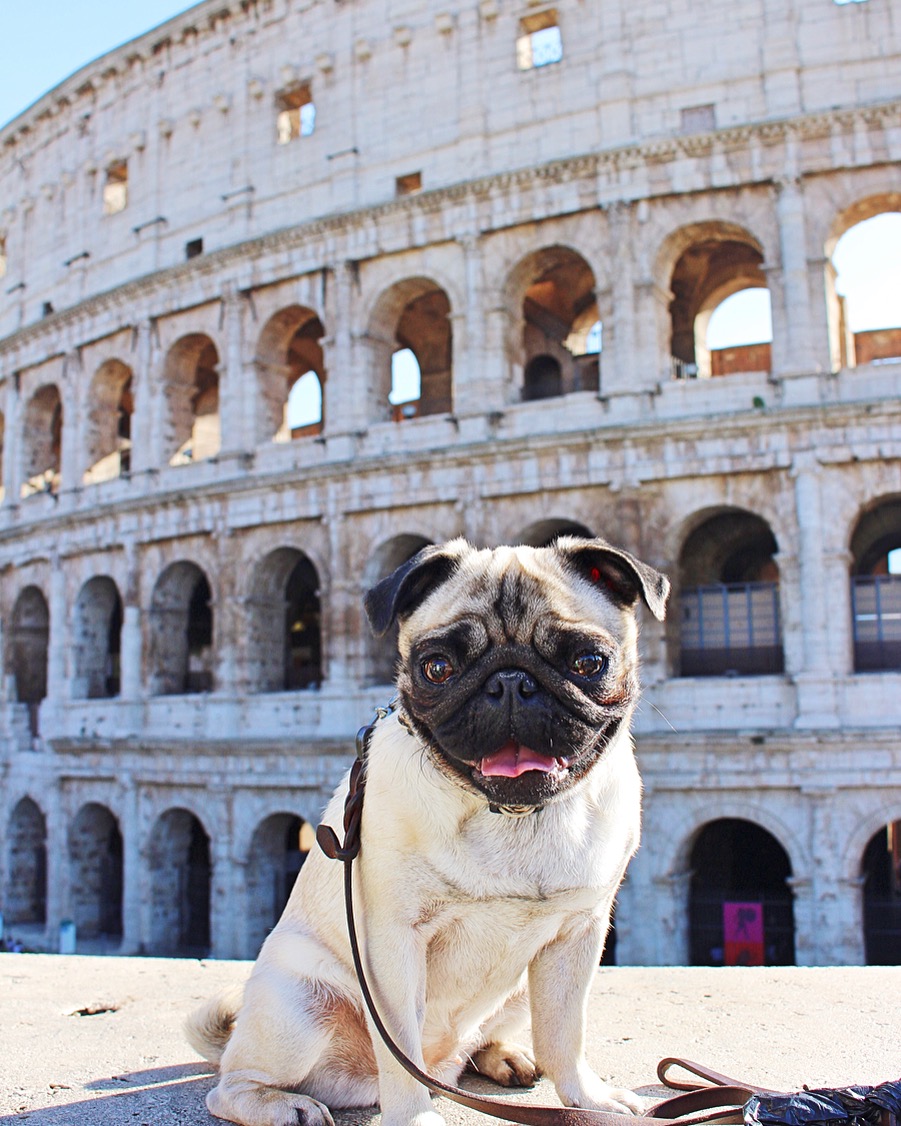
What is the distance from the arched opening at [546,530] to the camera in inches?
597

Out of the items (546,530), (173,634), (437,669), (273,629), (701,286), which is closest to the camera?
(437,669)

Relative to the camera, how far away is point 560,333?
19.8m

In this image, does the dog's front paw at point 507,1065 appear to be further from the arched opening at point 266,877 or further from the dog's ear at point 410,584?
the arched opening at point 266,877

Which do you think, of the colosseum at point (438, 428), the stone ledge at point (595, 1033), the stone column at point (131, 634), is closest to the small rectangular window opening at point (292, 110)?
the colosseum at point (438, 428)

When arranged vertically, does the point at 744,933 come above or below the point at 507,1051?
below

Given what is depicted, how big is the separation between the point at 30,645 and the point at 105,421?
17.4 feet

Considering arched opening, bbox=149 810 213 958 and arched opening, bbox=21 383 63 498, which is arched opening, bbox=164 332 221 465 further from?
arched opening, bbox=149 810 213 958

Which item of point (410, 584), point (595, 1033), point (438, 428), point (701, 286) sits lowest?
point (595, 1033)

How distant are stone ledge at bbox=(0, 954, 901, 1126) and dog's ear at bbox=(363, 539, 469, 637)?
1.67 meters

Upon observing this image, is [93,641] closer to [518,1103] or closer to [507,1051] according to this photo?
[507,1051]

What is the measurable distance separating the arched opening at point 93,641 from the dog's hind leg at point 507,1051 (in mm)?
17801

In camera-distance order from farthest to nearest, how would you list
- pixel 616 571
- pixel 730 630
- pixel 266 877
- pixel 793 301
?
1. pixel 266 877
2. pixel 730 630
3. pixel 793 301
4. pixel 616 571

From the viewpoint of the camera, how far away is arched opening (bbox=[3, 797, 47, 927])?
20406mm

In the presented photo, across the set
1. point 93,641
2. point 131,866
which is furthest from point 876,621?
point 93,641
